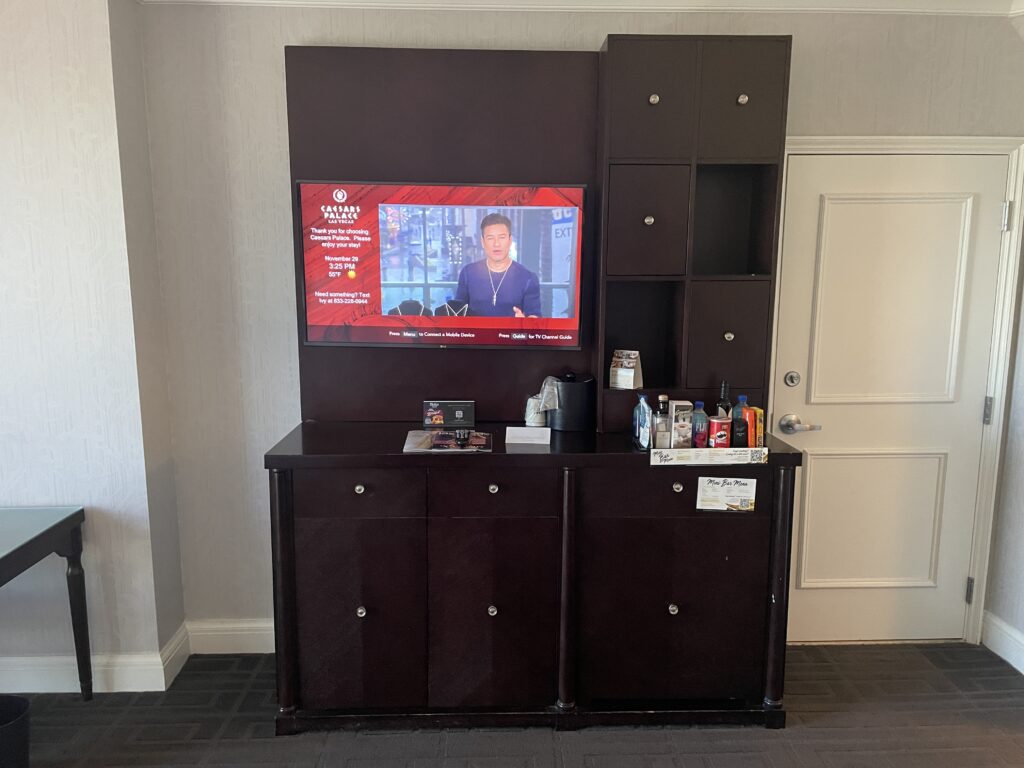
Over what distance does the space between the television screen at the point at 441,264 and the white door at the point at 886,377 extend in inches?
36.6

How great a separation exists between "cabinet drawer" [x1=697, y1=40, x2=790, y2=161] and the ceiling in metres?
0.34

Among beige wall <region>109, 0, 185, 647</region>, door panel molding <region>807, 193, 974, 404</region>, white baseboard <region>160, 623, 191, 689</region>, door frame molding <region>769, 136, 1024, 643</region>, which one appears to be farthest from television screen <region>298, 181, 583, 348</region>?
white baseboard <region>160, 623, 191, 689</region>

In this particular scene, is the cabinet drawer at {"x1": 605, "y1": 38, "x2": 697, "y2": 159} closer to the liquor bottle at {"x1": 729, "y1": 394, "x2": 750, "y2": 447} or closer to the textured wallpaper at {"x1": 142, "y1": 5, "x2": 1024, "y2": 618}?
the textured wallpaper at {"x1": 142, "y1": 5, "x2": 1024, "y2": 618}

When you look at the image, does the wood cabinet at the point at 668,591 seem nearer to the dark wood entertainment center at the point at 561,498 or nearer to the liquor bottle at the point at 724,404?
the dark wood entertainment center at the point at 561,498

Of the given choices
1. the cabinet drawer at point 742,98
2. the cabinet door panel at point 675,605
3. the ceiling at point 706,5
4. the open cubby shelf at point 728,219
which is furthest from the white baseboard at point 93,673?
the cabinet drawer at point 742,98

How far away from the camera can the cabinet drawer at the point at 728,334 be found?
7.47ft

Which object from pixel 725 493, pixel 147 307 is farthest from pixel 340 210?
pixel 725 493

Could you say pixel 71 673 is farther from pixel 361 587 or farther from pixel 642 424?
pixel 642 424

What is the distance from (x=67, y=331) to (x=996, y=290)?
351cm

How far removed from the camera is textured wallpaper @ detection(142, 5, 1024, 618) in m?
2.38

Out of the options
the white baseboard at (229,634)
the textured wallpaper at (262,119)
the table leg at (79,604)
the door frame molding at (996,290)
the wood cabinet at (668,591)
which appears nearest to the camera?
the wood cabinet at (668,591)

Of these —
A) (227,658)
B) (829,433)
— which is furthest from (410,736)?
(829,433)

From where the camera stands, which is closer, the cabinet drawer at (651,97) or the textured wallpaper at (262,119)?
the cabinet drawer at (651,97)

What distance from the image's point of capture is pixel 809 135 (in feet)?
8.14
